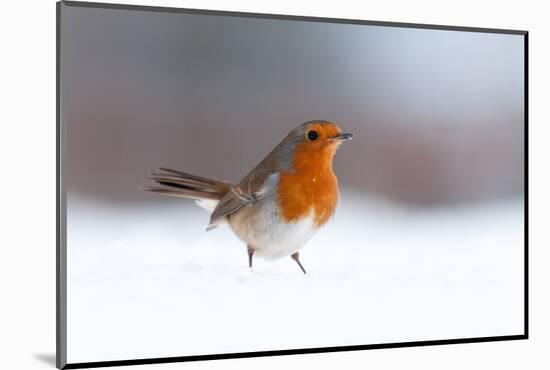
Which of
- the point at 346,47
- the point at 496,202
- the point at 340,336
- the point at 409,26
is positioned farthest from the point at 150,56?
the point at 496,202

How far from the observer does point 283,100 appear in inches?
137

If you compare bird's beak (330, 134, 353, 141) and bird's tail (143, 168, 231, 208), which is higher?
bird's beak (330, 134, 353, 141)

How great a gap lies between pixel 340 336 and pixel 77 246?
1185 millimetres

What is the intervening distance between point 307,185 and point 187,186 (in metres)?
0.48

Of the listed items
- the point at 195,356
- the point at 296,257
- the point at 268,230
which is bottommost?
the point at 195,356

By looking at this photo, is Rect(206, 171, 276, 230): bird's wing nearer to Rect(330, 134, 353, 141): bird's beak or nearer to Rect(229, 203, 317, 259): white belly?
Rect(229, 203, 317, 259): white belly

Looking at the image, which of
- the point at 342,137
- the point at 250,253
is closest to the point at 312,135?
the point at 342,137

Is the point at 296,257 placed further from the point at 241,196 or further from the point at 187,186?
the point at 187,186

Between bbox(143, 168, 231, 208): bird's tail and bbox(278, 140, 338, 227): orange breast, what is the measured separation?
0.79 ft

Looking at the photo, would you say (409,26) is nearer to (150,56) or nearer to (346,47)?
(346,47)

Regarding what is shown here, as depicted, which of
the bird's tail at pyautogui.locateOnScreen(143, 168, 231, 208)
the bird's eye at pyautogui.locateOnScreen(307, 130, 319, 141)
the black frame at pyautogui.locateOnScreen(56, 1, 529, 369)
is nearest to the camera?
the black frame at pyautogui.locateOnScreen(56, 1, 529, 369)

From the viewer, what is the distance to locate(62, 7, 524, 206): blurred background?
321 centimetres

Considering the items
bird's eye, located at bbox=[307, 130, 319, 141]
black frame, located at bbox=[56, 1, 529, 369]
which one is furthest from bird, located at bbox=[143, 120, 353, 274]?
black frame, located at bbox=[56, 1, 529, 369]

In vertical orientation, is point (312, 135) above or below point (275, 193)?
above
